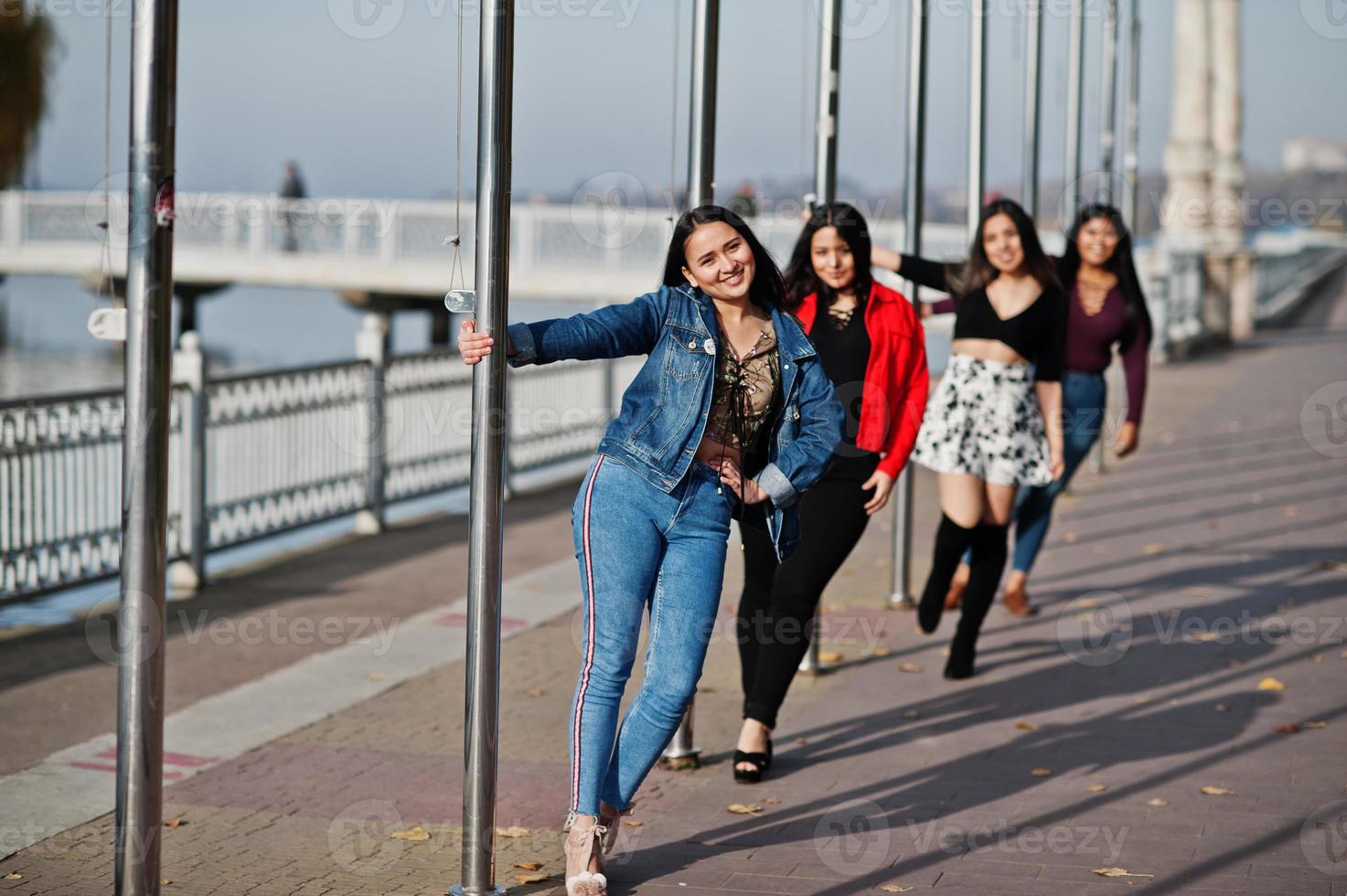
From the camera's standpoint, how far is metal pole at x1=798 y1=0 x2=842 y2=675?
728 centimetres

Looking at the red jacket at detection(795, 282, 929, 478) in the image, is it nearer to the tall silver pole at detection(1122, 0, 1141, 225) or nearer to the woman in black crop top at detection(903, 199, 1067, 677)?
the woman in black crop top at detection(903, 199, 1067, 677)

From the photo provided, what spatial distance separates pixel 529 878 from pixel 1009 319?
3.48 m

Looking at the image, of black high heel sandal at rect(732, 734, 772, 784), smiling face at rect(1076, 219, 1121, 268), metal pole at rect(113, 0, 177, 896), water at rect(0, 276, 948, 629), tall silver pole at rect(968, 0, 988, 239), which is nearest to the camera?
metal pole at rect(113, 0, 177, 896)

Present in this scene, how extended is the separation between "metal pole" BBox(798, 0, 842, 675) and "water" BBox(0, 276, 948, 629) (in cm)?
387

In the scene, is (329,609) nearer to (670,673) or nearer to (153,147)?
(670,673)

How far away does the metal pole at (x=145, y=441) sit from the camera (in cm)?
351

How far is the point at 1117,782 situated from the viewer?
5809 millimetres

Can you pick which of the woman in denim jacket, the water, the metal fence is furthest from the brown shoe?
the water

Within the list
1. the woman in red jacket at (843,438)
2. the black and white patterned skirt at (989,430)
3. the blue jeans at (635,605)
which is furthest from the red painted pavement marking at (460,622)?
the blue jeans at (635,605)

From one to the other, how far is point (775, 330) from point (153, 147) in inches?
73.7

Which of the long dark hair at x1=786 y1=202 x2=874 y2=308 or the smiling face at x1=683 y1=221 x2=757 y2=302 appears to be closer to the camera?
the smiling face at x1=683 y1=221 x2=757 y2=302

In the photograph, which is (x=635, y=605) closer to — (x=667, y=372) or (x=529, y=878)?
(x=667, y=372)

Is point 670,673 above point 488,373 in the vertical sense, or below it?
below

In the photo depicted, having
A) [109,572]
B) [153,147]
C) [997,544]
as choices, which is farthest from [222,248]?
[153,147]
